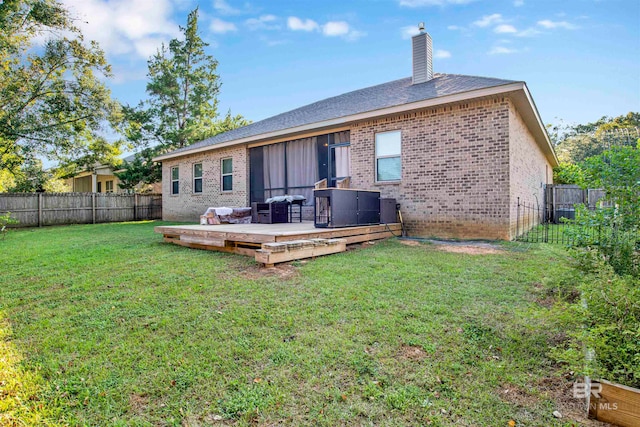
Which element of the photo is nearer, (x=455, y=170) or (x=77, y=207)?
(x=455, y=170)

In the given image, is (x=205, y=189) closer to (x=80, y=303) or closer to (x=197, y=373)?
(x=80, y=303)

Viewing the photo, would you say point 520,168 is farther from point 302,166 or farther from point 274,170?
point 274,170

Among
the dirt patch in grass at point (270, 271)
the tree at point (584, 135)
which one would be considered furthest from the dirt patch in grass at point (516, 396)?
the tree at point (584, 135)

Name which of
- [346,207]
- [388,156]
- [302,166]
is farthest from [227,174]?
[346,207]

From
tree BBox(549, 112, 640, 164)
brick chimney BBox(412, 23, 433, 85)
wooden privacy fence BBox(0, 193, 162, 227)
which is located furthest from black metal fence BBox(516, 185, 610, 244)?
wooden privacy fence BBox(0, 193, 162, 227)

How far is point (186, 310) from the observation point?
10.1ft

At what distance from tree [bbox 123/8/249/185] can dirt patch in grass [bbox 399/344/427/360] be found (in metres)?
20.9

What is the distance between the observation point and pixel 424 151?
7867 mm

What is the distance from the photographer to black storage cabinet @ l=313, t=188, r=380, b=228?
6340 mm

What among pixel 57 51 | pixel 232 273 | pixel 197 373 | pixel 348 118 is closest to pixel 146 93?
pixel 57 51

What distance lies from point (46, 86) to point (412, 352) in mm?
21419

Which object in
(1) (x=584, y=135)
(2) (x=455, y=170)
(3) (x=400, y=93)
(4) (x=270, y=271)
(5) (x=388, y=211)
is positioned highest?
(1) (x=584, y=135)

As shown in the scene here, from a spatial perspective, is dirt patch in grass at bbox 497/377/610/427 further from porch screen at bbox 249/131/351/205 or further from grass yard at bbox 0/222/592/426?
porch screen at bbox 249/131/351/205

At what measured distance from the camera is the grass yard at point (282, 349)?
171 centimetres
